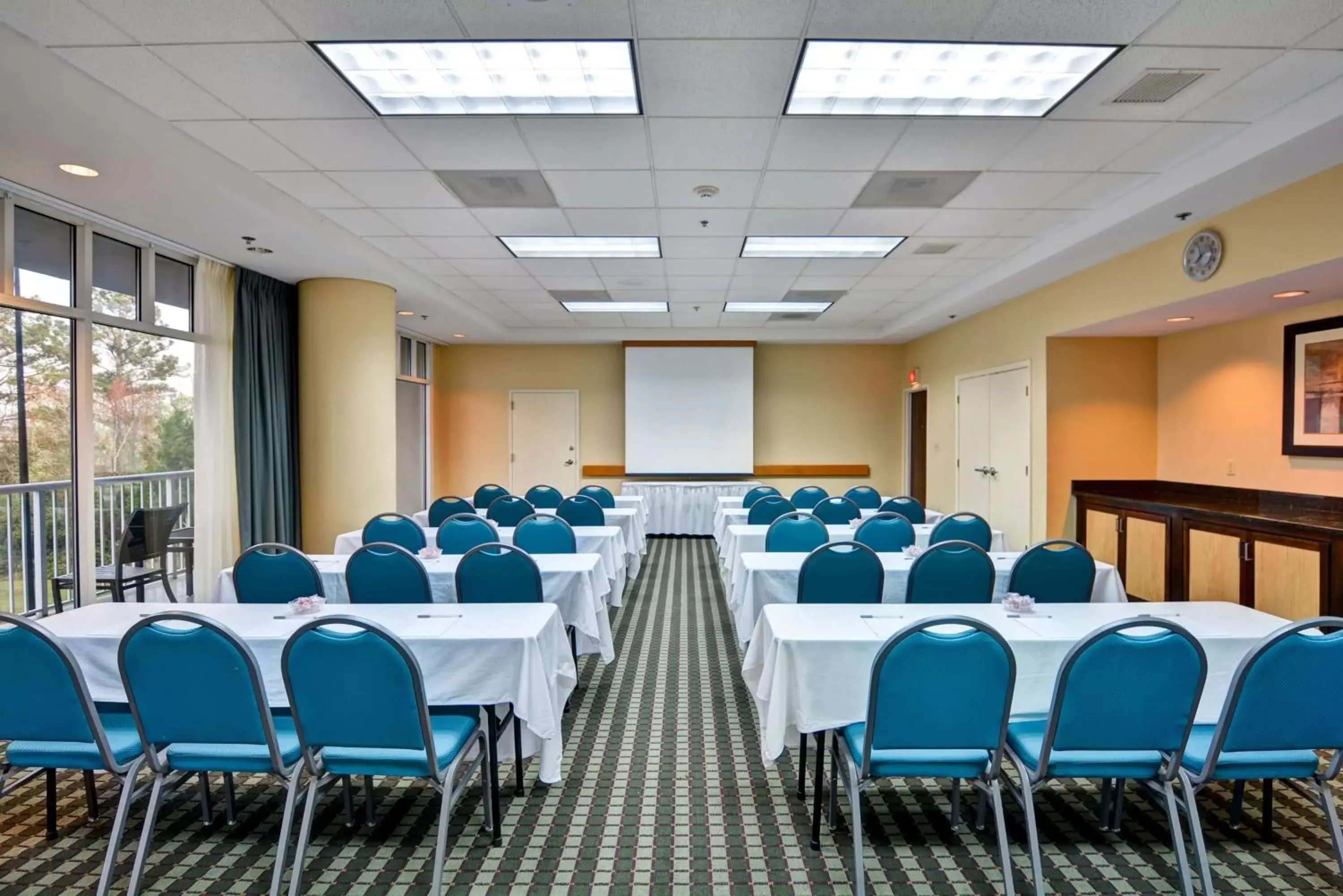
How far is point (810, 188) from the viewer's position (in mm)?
4594

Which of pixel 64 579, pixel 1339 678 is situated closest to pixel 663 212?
pixel 1339 678

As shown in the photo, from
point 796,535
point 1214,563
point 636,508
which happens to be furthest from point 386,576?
point 1214,563

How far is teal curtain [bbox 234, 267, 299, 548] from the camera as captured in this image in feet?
20.3

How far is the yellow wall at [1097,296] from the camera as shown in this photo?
391 centimetres

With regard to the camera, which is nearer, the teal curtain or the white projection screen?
the teal curtain

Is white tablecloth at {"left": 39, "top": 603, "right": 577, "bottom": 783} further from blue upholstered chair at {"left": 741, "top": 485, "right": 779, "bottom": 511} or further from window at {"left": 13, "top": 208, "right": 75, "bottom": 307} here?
blue upholstered chair at {"left": 741, "top": 485, "right": 779, "bottom": 511}

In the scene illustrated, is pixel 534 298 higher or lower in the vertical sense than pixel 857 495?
higher

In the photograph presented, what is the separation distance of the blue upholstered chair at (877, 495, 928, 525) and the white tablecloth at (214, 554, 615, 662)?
342 centimetres

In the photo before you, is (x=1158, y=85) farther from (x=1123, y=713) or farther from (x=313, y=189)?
(x=313, y=189)

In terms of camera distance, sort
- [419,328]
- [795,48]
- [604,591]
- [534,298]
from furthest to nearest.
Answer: [419,328], [534,298], [604,591], [795,48]

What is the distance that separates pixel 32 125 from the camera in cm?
329

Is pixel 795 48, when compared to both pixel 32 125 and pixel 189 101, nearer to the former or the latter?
pixel 189 101

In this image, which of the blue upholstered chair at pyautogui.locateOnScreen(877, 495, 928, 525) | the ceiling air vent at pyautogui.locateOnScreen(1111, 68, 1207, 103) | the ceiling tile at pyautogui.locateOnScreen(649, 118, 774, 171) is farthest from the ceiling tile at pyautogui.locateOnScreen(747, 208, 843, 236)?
the blue upholstered chair at pyautogui.locateOnScreen(877, 495, 928, 525)

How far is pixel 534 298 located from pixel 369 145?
4.33m
